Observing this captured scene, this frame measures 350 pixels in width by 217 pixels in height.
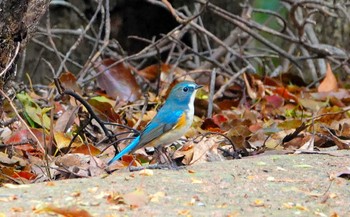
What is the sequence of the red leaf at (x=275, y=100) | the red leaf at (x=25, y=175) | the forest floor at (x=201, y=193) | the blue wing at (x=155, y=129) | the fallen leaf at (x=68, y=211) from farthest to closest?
the red leaf at (x=275, y=100), the blue wing at (x=155, y=129), the red leaf at (x=25, y=175), the forest floor at (x=201, y=193), the fallen leaf at (x=68, y=211)

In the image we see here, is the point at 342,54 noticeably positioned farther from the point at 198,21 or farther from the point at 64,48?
the point at 64,48

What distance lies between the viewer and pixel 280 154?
5320mm

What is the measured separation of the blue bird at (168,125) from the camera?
514 cm

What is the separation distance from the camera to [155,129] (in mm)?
5234

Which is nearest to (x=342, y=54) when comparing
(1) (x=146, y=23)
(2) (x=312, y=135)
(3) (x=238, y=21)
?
(3) (x=238, y=21)

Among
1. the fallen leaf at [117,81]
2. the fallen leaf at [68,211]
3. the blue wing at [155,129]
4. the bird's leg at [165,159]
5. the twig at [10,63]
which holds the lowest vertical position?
the fallen leaf at [117,81]

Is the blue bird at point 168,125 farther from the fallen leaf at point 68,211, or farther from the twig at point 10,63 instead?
the fallen leaf at point 68,211

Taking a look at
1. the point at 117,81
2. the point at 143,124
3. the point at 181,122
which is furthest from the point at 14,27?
the point at 117,81

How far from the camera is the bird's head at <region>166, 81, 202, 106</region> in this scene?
557cm

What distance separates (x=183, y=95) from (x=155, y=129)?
49cm

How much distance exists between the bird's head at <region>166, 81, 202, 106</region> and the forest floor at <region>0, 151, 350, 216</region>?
2.59 ft

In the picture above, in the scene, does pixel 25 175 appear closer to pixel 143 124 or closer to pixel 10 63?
pixel 10 63

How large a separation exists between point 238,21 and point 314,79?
1308 millimetres

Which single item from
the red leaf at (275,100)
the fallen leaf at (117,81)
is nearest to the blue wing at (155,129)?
the fallen leaf at (117,81)
